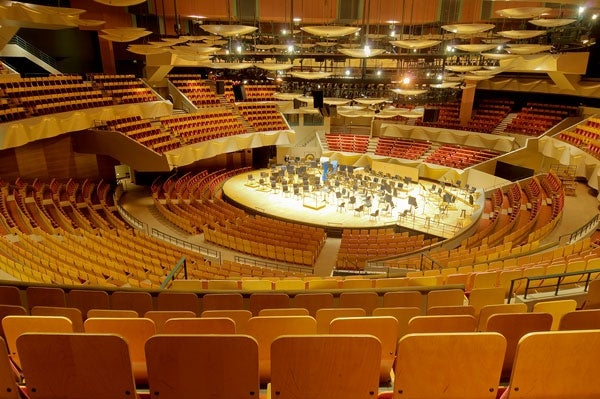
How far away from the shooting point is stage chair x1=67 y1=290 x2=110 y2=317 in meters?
3.46

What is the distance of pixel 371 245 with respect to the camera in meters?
10.8

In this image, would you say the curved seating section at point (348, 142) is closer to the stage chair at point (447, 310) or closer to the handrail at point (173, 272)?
the handrail at point (173, 272)

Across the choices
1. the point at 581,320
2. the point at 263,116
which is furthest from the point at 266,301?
the point at 263,116

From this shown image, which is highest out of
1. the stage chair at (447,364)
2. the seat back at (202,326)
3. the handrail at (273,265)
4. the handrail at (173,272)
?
the stage chair at (447,364)

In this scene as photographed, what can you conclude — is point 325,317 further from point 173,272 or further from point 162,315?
point 173,272

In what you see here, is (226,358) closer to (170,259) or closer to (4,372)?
(4,372)

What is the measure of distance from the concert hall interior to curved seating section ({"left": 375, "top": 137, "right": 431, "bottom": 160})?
13 centimetres

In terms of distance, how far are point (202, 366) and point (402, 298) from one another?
2.41 m

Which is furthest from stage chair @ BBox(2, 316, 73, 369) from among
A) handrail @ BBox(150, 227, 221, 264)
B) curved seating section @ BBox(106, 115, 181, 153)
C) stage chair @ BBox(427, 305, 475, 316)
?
curved seating section @ BBox(106, 115, 181, 153)

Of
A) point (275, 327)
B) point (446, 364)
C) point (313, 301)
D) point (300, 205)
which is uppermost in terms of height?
point (446, 364)

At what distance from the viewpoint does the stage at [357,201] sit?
1257 centimetres

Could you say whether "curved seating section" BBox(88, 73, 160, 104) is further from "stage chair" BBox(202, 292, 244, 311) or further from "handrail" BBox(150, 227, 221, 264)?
"stage chair" BBox(202, 292, 244, 311)

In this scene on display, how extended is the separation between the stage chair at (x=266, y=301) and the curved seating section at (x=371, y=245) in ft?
21.0

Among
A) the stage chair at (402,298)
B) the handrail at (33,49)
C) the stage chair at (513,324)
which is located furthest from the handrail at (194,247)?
the handrail at (33,49)
